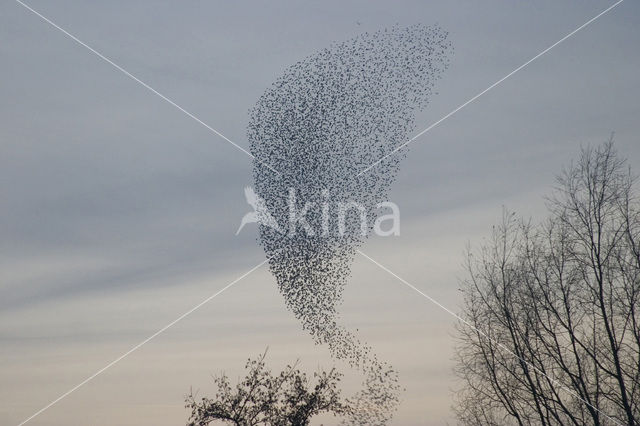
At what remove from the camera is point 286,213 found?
26.8m

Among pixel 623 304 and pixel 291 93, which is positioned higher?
pixel 291 93

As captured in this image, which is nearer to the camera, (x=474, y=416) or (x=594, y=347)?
(x=594, y=347)

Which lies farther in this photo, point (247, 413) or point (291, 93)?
point (291, 93)

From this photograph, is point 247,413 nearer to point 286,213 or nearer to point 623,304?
point 286,213

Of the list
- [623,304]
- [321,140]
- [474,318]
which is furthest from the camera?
[474,318]

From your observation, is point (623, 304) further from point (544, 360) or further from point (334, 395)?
point (334, 395)

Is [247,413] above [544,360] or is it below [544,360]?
below

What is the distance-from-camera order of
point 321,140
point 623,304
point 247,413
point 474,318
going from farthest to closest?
point 474,318 → point 321,140 → point 623,304 → point 247,413

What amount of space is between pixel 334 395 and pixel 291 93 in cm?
1128

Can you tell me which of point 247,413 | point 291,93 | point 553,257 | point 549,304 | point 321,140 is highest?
point 291,93

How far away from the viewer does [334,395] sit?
71.7ft

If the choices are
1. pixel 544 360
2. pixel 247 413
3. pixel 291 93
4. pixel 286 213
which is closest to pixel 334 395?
pixel 247 413

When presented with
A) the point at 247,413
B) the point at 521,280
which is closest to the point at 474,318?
the point at 521,280

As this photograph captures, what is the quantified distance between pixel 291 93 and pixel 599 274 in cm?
1249
